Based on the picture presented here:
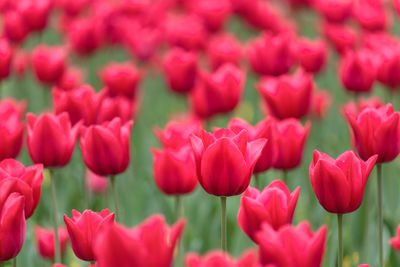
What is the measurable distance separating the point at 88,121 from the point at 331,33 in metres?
1.78

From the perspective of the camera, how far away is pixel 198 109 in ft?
9.43

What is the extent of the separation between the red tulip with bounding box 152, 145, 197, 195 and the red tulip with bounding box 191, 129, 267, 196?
446mm

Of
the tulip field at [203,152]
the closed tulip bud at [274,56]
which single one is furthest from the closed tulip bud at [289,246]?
the closed tulip bud at [274,56]

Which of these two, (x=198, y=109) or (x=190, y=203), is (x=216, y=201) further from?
(x=198, y=109)

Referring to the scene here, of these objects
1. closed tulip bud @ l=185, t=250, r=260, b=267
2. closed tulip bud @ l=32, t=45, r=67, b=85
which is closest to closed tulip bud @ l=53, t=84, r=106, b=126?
closed tulip bud @ l=32, t=45, r=67, b=85

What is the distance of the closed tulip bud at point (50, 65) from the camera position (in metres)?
3.02

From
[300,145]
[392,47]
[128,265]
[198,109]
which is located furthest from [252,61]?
[128,265]

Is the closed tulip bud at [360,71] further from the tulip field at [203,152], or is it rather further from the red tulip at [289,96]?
the red tulip at [289,96]

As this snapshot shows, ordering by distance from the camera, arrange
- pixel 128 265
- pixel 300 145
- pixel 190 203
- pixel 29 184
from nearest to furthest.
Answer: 1. pixel 128 265
2. pixel 29 184
3. pixel 300 145
4. pixel 190 203

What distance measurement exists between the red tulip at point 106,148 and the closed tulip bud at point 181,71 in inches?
51.4

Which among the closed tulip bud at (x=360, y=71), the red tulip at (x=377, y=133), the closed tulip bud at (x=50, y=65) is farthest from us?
the closed tulip bud at (x=50, y=65)

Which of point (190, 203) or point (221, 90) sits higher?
point (221, 90)

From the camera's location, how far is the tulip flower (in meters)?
1.43

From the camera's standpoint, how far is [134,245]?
960 millimetres
